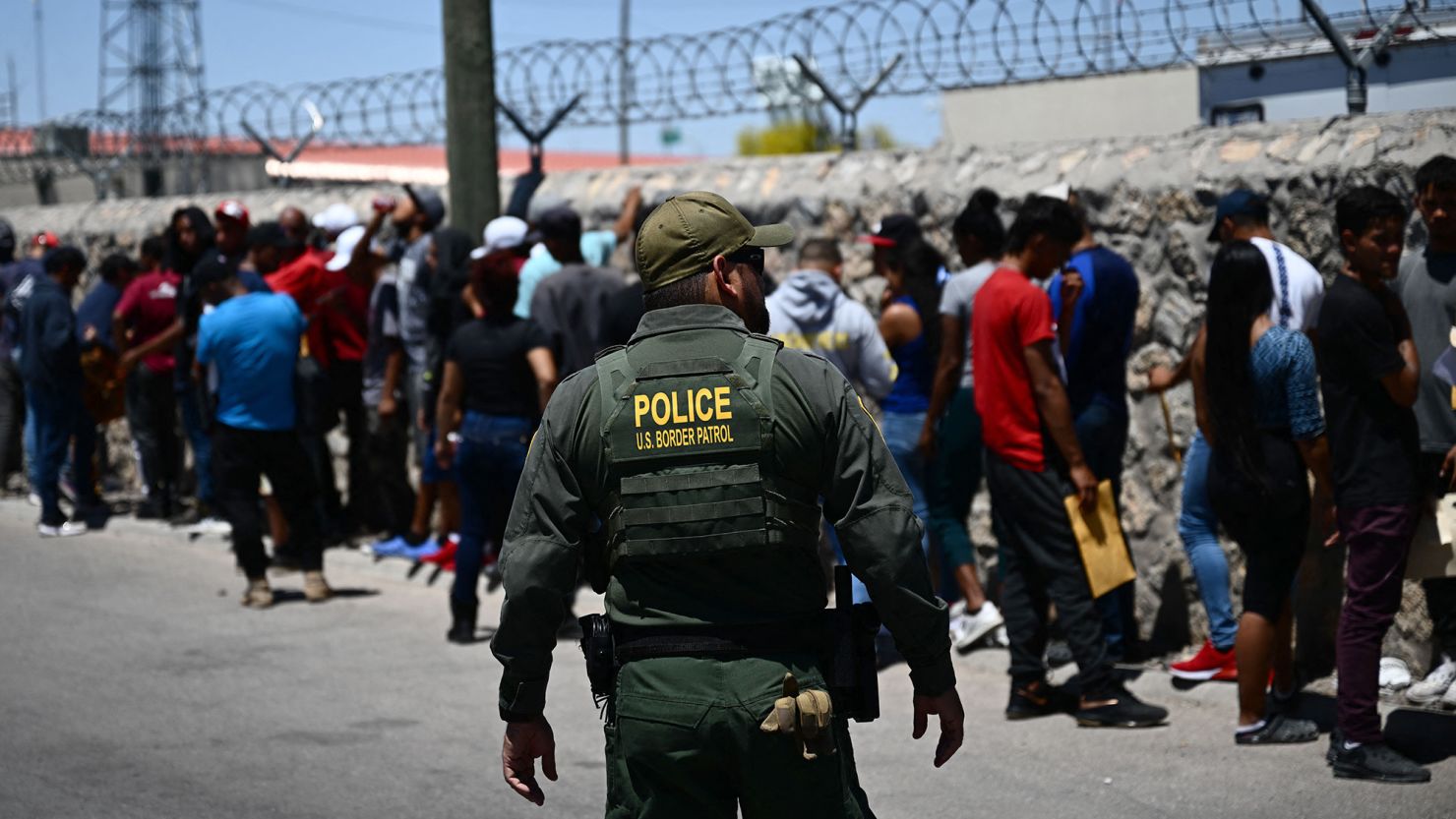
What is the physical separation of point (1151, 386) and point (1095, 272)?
0.52 metres

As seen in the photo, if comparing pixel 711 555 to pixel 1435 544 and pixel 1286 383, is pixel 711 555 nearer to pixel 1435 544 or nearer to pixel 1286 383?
pixel 1286 383

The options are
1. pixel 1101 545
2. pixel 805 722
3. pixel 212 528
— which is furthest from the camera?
pixel 212 528

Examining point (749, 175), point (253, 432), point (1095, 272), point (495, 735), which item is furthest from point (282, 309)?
point (1095, 272)

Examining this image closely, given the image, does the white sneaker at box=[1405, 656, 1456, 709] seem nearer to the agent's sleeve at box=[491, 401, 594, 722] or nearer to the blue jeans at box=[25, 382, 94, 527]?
the agent's sleeve at box=[491, 401, 594, 722]

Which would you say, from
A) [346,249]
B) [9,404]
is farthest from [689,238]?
[9,404]

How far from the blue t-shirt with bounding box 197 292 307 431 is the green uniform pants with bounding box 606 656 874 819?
5.75 meters

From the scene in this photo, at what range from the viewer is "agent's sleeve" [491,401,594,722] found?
3.19 meters

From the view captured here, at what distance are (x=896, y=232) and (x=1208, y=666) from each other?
7.54ft

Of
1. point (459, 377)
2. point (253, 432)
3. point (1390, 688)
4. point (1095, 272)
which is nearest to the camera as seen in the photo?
point (1390, 688)

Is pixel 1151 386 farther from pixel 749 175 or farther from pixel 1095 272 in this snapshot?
pixel 749 175

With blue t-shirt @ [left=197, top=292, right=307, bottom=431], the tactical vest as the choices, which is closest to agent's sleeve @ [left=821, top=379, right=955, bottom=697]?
the tactical vest

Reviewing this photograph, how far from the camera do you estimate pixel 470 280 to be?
773cm

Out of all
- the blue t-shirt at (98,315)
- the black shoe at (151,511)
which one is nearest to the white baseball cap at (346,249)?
the blue t-shirt at (98,315)

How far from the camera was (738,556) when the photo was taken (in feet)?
10.3
